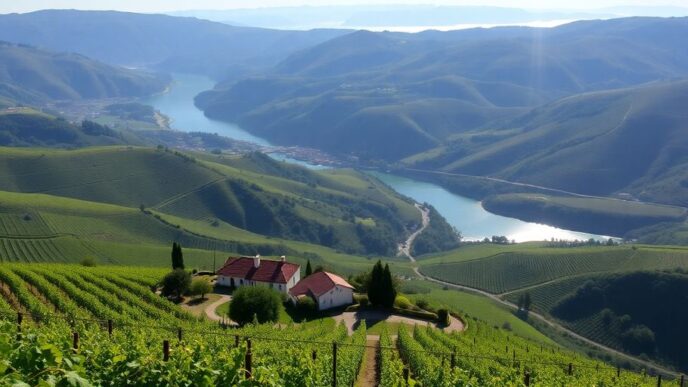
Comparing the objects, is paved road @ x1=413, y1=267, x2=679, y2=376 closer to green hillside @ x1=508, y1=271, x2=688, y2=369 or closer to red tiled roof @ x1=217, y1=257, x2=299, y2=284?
green hillside @ x1=508, y1=271, x2=688, y2=369

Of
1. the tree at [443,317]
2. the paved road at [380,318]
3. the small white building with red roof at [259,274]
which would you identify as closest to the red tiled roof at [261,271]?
the small white building with red roof at [259,274]

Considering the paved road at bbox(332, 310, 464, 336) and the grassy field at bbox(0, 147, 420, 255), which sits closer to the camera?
the paved road at bbox(332, 310, 464, 336)

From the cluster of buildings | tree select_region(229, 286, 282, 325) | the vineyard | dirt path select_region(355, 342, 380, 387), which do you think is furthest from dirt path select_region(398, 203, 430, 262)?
dirt path select_region(355, 342, 380, 387)

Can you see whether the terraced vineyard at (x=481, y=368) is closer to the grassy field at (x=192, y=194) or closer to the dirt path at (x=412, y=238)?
the grassy field at (x=192, y=194)

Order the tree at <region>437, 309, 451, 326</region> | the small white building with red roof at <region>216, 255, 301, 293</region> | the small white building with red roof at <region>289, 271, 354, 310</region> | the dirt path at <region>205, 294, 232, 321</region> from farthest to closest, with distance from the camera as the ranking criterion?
the small white building with red roof at <region>216, 255, 301, 293</region>
the tree at <region>437, 309, 451, 326</region>
the small white building with red roof at <region>289, 271, 354, 310</region>
the dirt path at <region>205, 294, 232, 321</region>

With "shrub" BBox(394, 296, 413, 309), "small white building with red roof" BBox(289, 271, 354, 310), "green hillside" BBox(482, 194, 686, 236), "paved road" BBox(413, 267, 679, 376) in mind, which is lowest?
"paved road" BBox(413, 267, 679, 376)

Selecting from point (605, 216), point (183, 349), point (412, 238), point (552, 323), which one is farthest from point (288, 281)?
point (605, 216)
